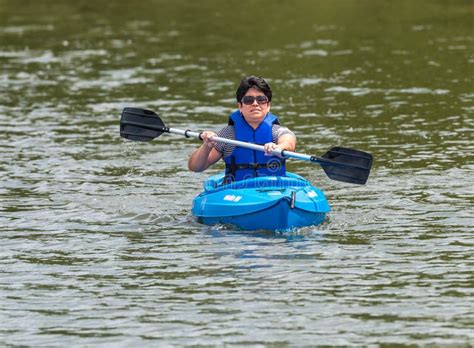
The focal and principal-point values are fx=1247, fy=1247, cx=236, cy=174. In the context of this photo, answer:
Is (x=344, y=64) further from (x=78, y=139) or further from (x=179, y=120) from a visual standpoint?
(x=78, y=139)

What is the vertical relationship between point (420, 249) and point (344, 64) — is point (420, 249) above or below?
below

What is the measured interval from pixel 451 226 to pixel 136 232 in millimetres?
2916

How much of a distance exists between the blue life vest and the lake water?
67 centimetres

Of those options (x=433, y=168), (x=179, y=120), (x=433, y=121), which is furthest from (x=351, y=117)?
(x=433, y=168)

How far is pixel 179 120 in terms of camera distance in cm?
1795

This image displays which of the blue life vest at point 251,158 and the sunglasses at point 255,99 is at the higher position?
the sunglasses at point 255,99

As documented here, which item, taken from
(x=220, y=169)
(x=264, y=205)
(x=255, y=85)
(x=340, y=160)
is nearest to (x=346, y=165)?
(x=340, y=160)

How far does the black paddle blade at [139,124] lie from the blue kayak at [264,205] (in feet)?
4.96

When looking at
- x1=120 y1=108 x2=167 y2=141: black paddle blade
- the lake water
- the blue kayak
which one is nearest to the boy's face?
the blue kayak

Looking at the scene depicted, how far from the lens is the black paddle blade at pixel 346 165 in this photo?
11.6 meters

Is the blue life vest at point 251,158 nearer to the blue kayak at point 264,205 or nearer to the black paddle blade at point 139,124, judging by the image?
the blue kayak at point 264,205

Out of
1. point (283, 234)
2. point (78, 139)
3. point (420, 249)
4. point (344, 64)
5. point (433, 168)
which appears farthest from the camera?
point (344, 64)

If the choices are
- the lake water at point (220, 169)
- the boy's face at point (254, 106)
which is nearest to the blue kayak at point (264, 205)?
the lake water at point (220, 169)

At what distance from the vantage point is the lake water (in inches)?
342
